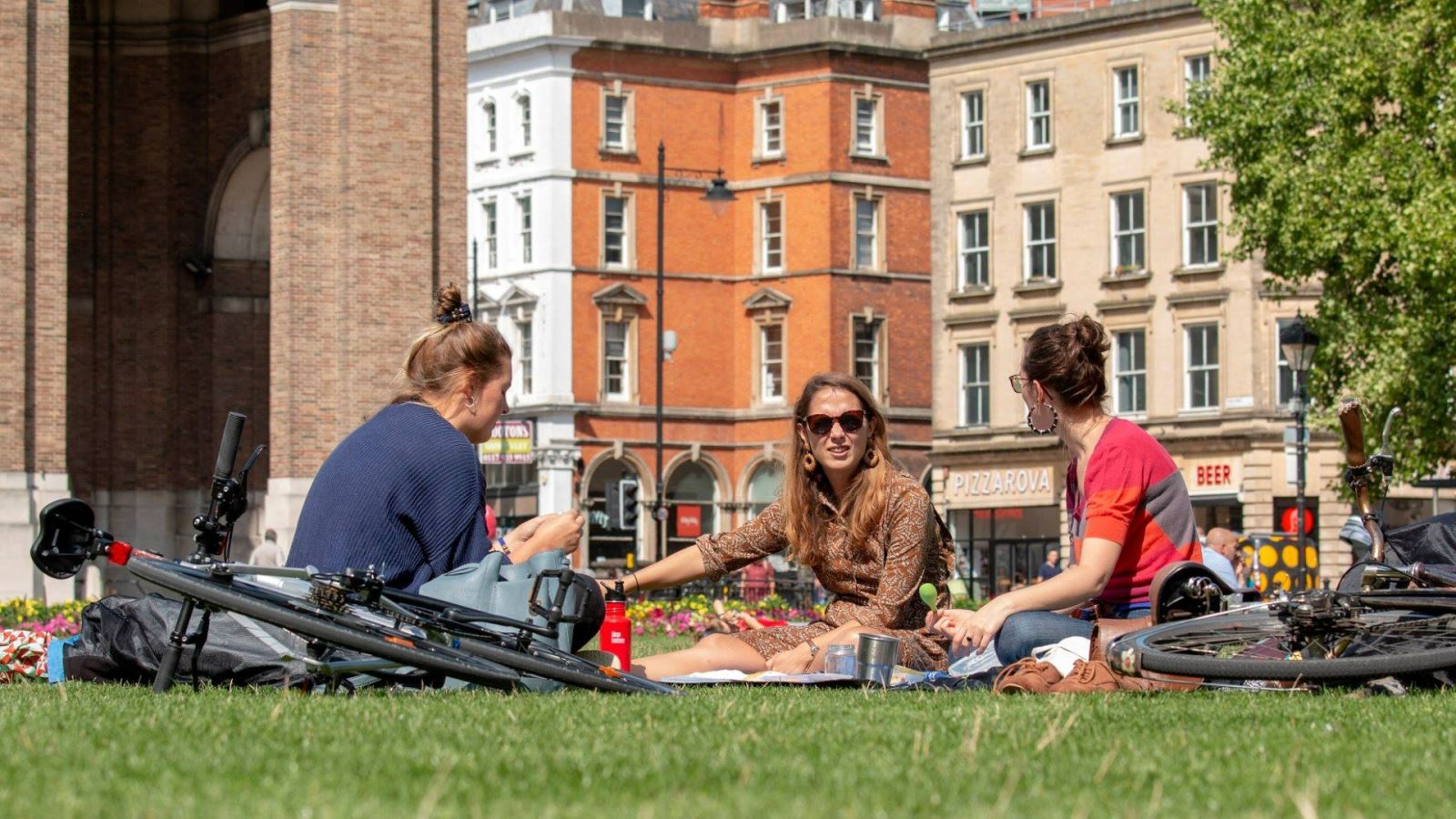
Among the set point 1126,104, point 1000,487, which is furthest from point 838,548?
point 1000,487

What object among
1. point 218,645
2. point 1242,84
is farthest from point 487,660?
point 1242,84

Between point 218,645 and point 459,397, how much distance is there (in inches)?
50.8

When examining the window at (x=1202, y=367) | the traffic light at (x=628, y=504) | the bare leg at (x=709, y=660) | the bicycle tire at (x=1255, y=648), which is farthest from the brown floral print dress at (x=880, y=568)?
the window at (x=1202, y=367)

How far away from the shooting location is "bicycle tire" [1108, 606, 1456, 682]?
8.17 m

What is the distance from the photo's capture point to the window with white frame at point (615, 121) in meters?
72.8

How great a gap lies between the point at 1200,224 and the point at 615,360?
2115cm

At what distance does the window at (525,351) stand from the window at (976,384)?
15.0 m

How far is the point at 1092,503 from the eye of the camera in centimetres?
932

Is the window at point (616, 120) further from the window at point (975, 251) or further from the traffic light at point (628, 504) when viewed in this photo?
the traffic light at point (628, 504)

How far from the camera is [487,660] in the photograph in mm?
7871

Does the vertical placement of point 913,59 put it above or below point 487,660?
above

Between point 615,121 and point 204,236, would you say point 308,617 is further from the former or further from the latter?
point 615,121

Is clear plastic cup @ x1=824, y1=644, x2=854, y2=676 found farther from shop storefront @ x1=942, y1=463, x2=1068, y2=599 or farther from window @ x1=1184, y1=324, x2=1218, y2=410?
shop storefront @ x1=942, y1=463, x2=1068, y2=599

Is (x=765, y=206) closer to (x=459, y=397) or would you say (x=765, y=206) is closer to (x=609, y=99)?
(x=609, y=99)
